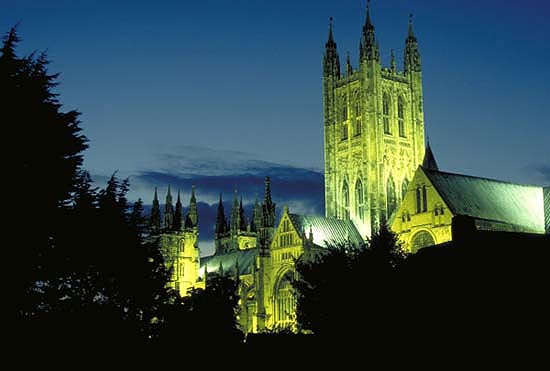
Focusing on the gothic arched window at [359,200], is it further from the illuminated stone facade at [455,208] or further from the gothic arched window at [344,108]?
the illuminated stone facade at [455,208]

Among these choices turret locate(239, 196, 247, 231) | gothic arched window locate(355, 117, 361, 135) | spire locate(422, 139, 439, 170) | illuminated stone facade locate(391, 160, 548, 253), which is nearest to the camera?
illuminated stone facade locate(391, 160, 548, 253)

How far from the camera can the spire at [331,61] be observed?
112 m

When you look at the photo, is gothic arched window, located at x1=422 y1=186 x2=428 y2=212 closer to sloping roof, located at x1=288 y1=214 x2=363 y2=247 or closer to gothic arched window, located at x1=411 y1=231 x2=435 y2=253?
gothic arched window, located at x1=411 y1=231 x2=435 y2=253

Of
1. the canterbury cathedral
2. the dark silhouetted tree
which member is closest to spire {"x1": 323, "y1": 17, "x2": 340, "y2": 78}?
the canterbury cathedral

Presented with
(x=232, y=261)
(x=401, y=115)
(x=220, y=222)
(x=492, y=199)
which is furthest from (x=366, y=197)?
(x=220, y=222)

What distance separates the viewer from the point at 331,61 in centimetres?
11306

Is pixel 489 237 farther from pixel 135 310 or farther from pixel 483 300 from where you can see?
pixel 135 310

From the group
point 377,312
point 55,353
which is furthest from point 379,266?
point 55,353

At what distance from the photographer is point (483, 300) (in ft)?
92.7

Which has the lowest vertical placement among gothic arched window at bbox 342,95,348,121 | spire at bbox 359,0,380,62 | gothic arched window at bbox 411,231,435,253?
gothic arched window at bbox 411,231,435,253

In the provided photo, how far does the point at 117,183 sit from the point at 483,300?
58.1 ft

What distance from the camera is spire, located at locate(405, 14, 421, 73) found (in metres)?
111

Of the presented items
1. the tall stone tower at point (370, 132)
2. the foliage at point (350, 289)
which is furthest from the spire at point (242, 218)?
the foliage at point (350, 289)

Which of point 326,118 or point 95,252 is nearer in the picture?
point 95,252
